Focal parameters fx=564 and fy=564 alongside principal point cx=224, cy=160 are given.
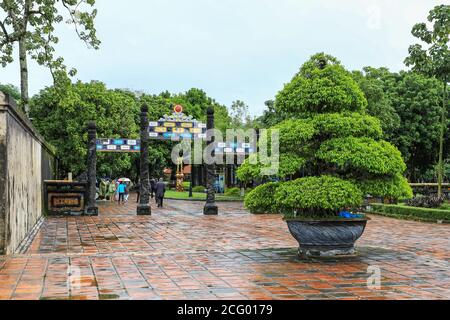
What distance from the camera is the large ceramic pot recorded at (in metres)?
9.11

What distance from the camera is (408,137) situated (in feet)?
109

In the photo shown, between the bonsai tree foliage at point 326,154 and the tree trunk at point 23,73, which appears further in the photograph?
the tree trunk at point 23,73

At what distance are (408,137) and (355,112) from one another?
24672 millimetres

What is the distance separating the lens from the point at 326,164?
32.3 ft

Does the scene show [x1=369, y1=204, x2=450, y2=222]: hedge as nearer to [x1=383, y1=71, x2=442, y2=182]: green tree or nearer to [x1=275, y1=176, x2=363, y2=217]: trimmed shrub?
[x1=275, y1=176, x2=363, y2=217]: trimmed shrub

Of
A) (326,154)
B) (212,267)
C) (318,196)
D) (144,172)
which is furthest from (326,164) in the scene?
(144,172)

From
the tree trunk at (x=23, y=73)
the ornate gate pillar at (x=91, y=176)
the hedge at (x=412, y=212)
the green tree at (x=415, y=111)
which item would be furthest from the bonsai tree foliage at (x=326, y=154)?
the green tree at (x=415, y=111)

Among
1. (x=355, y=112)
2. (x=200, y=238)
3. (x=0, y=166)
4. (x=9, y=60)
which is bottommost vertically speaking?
(x=200, y=238)

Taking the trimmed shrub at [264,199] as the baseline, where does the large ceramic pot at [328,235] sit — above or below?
below

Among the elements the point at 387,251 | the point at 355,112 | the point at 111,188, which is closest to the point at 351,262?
the point at 387,251

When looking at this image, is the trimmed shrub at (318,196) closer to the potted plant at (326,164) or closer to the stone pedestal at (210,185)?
the potted plant at (326,164)

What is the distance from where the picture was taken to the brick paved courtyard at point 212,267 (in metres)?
6.52

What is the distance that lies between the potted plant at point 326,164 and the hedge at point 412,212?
8309mm
